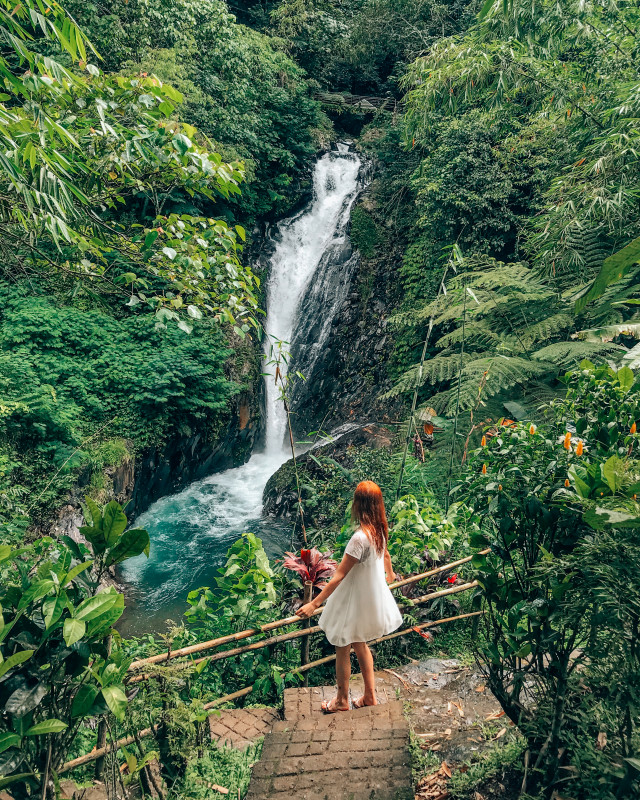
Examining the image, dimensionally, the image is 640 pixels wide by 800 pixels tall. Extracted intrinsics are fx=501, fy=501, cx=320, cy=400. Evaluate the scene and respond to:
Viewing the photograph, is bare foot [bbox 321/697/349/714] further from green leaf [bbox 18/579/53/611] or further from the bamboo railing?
green leaf [bbox 18/579/53/611]

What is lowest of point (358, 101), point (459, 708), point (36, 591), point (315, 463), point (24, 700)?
point (315, 463)

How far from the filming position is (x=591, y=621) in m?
1.54

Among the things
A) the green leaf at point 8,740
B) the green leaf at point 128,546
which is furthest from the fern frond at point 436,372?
the green leaf at point 8,740

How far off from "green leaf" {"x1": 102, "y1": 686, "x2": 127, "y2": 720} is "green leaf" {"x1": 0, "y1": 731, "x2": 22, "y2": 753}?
24 cm

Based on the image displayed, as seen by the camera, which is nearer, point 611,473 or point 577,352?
point 611,473

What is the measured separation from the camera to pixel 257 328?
373 centimetres

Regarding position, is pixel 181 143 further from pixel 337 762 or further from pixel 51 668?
pixel 337 762

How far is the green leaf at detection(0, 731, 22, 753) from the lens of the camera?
1.35 m

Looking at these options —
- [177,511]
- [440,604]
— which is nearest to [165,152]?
[440,604]

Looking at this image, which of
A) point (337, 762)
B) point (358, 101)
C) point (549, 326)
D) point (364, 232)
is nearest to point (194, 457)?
point (364, 232)

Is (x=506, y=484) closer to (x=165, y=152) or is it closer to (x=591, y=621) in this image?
(x=591, y=621)

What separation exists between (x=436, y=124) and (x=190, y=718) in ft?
38.7

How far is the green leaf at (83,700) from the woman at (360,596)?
1345 mm

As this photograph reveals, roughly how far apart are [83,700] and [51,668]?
0.14 metres
